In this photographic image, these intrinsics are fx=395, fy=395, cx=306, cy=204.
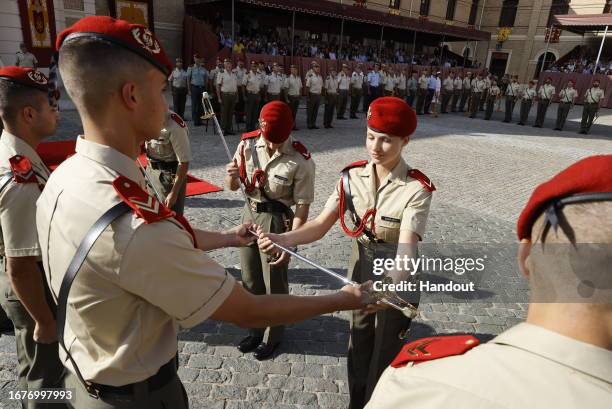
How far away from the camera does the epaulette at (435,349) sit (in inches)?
39.8

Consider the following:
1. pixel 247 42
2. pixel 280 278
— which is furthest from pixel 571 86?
pixel 280 278

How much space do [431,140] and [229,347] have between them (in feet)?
40.7

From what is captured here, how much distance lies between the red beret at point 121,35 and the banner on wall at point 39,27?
19322 mm

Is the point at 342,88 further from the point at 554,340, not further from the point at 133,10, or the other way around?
the point at 554,340

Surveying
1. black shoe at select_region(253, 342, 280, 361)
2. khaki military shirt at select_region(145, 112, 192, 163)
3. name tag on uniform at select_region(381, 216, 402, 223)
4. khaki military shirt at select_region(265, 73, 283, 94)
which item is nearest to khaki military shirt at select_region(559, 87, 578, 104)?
khaki military shirt at select_region(265, 73, 283, 94)

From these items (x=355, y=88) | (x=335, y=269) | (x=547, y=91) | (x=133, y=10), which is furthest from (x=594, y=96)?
(x=133, y=10)

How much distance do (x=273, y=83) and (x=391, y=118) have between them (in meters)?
12.7

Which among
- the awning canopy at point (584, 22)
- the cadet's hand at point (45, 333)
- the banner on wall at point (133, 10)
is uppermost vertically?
the awning canopy at point (584, 22)

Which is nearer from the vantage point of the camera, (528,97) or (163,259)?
(163,259)

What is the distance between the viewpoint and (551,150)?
14117mm

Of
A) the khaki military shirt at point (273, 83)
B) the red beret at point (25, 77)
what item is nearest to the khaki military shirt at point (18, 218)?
the red beret at point (25, 77)

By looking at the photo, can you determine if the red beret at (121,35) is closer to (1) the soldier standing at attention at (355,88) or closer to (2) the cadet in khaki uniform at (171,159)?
(2) the cadet in khaki uniform at (171,159)

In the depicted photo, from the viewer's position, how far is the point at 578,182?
0.87 meters

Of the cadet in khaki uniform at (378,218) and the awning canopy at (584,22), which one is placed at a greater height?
the awning canopy at (584,22)
